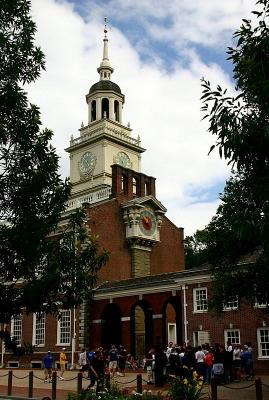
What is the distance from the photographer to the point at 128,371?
108 feet

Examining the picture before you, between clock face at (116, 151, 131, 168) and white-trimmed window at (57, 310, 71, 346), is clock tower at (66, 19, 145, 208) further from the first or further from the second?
white-trimmed window at (57, 310, 71, 346)

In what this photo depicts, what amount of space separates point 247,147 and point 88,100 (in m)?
51.5

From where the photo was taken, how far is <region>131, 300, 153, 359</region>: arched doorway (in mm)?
36656

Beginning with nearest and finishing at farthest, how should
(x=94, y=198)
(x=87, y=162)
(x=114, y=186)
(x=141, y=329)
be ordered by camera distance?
(x=141, y=329), (x=114, y=186), (x=94, y=198), (x=87, y=162)

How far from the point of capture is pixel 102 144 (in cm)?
5712

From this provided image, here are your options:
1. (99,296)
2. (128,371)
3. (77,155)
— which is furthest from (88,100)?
(128,371)

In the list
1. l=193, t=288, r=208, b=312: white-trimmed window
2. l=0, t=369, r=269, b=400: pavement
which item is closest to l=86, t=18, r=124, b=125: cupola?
l=193, t=288, r=208, b=312: white-trimmed window

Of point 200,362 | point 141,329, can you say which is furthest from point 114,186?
point 200,362

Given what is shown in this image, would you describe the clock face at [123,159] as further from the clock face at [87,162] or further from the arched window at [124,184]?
the arched window at [124,184]

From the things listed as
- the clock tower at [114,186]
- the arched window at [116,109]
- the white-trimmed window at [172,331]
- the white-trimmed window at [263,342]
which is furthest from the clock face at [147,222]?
the arched window at [116,109]

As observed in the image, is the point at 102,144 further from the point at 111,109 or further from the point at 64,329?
the point at 64,329

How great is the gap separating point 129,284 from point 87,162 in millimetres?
23148

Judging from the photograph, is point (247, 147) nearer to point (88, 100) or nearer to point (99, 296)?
point (99, 296)

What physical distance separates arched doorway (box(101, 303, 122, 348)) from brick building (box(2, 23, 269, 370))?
0.24ft
